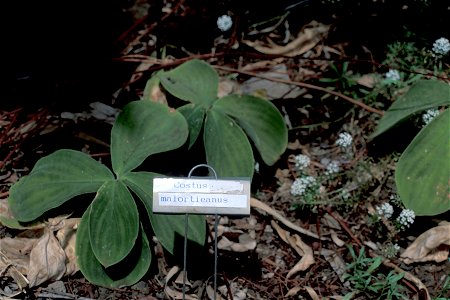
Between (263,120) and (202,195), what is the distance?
0.63 metres

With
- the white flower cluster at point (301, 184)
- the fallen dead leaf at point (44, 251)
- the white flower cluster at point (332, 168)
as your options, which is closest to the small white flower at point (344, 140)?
the white flower cluster at point (332, 168)

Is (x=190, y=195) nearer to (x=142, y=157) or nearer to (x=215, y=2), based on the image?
(x=142, y=157)

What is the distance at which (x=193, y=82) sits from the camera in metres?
2.45

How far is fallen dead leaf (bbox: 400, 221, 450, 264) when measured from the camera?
2.26m

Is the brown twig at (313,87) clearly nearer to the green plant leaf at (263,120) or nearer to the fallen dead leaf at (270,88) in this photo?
the fallen dead leaf at (270,88)

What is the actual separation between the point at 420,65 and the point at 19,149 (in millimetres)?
1610

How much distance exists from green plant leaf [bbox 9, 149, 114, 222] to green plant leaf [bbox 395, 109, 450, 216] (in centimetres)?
97

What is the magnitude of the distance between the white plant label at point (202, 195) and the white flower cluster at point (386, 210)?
66 centimetres

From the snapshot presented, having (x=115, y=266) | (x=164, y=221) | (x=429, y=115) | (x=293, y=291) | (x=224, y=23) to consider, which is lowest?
(x=293, y=291)

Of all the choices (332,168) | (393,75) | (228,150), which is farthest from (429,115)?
(228,150)

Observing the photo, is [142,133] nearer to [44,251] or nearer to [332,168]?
[44,251]

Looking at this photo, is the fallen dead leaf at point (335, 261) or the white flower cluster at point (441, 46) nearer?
the fallen dead leaf at point (335, 261)

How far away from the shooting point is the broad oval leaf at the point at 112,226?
1.98 metres

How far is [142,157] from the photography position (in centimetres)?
214
